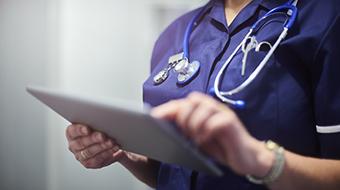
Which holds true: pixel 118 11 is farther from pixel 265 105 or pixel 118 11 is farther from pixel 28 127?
pixel 265 105

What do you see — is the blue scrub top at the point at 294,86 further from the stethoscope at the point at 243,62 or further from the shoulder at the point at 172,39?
the shoulder at the point at 172,39

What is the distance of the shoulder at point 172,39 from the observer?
0.95 meters

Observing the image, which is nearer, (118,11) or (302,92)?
(302,92)

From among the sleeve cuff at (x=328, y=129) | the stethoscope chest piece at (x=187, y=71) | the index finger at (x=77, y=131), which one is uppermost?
the stethoscope chest piece at (x=187, y=71)

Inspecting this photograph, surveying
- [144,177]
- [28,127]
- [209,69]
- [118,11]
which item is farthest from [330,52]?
[28,127]

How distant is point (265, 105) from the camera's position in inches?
26.0

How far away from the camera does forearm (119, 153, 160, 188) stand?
37.7 inches

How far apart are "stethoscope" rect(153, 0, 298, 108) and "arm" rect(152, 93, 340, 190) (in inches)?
6.3

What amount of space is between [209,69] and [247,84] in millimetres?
119

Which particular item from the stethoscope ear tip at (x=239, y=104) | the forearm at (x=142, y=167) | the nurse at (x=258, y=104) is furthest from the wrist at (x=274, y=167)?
the forearm at (x=142, y=167)

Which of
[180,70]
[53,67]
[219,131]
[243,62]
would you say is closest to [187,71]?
[180,70]

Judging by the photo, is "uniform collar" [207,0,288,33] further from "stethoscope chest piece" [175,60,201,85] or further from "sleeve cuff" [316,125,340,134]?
"sleeve cuff" [316,125,340,134]

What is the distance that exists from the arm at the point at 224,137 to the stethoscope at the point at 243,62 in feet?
0.52

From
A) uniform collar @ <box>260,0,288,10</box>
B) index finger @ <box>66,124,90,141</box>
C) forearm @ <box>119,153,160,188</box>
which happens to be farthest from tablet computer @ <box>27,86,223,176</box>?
uniform collar @ <box>260,0,288,10</box>
